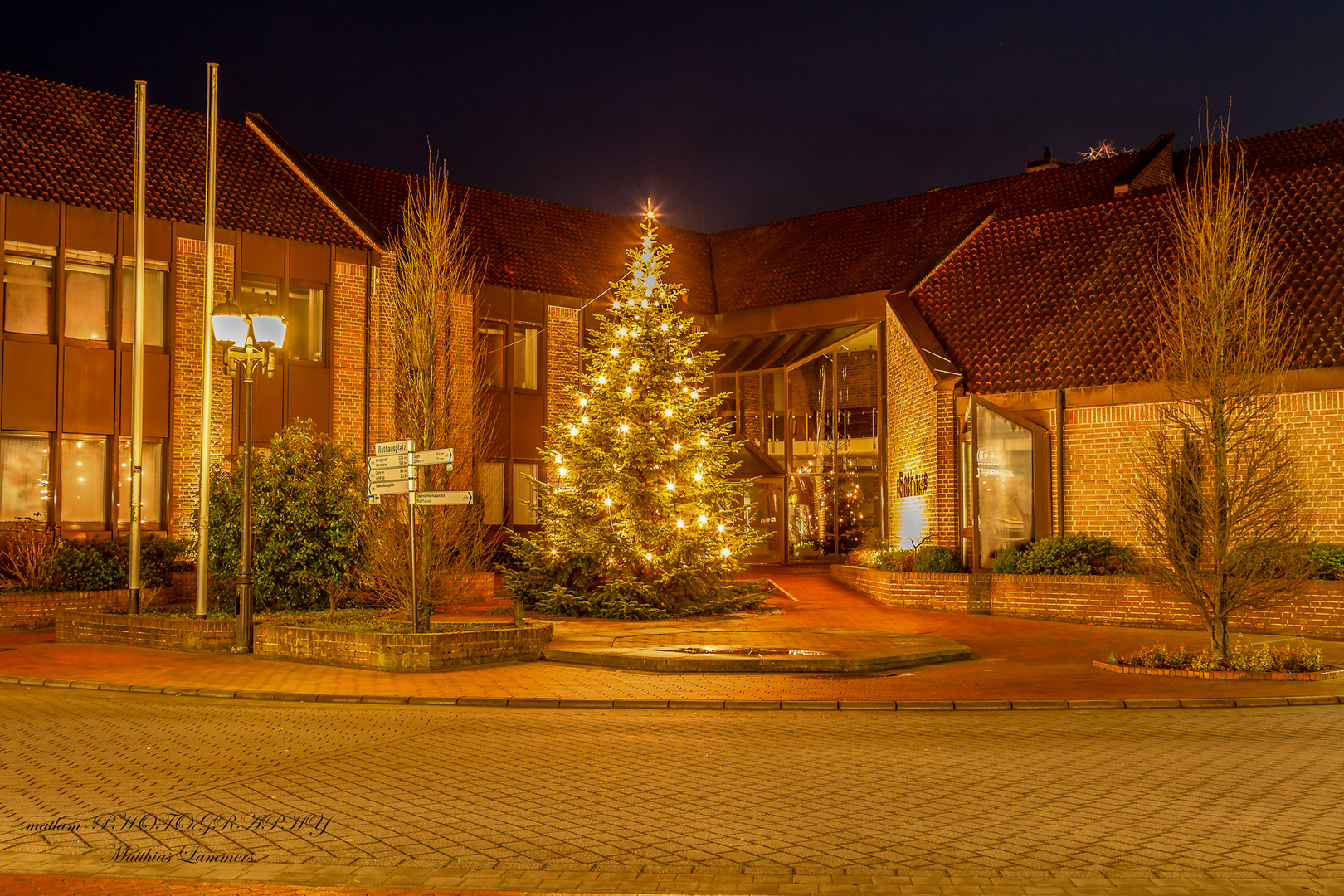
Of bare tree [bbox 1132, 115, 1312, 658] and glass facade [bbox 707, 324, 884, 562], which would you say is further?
glass facade [bbox 707, 324, 884, 562]

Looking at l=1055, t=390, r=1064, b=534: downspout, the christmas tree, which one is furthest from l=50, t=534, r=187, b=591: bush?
l=1055, t=390, r=1064, b=534: downspout

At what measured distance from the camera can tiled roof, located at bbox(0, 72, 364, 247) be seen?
23.9 metres

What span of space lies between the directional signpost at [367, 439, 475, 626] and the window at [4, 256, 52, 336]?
11.9 meters

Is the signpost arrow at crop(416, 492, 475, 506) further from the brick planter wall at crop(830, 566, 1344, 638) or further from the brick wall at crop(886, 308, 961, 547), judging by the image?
the brick wall at crop(886, 308, 961, 547)

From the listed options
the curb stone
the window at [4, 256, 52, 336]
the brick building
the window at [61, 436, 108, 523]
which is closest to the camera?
the curb stone

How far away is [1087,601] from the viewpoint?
20.4 metres

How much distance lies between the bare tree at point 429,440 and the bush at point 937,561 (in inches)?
324

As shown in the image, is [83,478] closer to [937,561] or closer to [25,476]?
[25,476]

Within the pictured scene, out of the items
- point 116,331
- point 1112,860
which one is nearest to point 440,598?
point 116,331

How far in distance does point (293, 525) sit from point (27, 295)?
9.13 meters

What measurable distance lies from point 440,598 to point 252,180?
44.9 feet

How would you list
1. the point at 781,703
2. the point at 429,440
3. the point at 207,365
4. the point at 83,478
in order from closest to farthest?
1. the point at 781,703
2. the point at 207,365
3. the point at 429,440
4. the point at 83,478

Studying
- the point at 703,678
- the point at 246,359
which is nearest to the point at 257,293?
the point at 246,359

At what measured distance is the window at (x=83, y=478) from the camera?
23.5m
